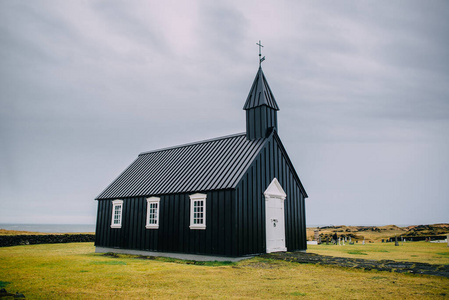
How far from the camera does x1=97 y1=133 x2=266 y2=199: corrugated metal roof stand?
17.8 m

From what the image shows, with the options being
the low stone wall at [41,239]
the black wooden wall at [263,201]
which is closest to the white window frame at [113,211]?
the black wooden wall at [263,201]

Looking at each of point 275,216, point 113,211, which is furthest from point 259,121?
point 113,211

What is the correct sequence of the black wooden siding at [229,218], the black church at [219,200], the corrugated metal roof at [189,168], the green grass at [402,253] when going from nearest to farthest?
1. the green grass at [402,253]
2. the black wooden siding at [229,218]
3. the black church at [219,200]
4. the corrugated metal roof at [189,168]

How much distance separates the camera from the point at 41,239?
102ft

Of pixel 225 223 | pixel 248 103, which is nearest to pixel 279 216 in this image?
pixel 225 223

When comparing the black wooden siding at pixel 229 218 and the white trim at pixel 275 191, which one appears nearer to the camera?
the black wooden siding at pixel 229 218

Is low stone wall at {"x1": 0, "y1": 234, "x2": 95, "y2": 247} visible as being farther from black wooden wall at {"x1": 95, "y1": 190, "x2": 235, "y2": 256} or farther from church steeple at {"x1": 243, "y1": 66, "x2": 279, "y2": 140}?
church steeple at {"x1": 243, "y1": 66, "x2": 279, "y2": 140}

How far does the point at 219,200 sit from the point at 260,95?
7671 millimetres

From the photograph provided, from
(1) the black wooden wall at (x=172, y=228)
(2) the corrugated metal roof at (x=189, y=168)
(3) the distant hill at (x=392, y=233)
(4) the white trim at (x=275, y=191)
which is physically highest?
(2) the corrugated metal roof at (x=189, y=168)

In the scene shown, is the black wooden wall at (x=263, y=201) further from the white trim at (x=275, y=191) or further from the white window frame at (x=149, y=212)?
the white window frame at (x=149, y=212)

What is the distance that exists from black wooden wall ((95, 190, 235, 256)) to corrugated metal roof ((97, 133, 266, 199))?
1.99ft

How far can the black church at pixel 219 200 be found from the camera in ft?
54.3

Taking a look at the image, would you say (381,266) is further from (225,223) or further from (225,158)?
(225,158)

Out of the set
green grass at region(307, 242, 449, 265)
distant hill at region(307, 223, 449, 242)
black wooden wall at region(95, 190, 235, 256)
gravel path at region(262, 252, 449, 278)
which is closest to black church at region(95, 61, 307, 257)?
black wooden wall at region(95, 190, 235, 256)
